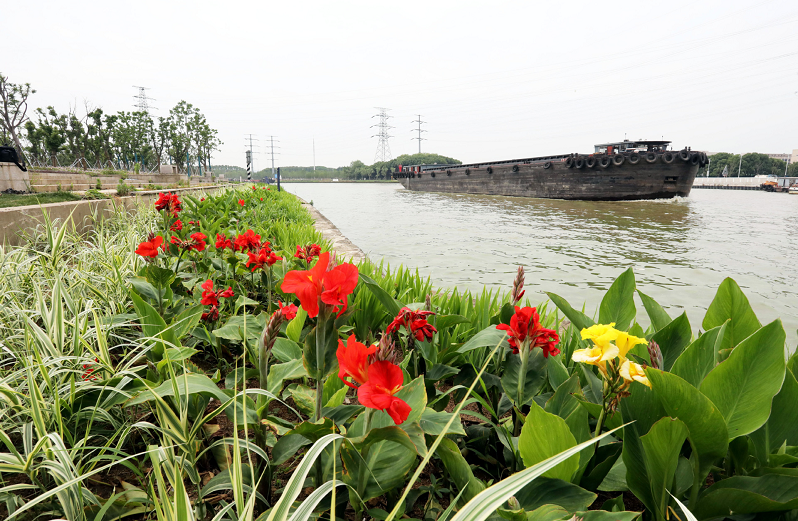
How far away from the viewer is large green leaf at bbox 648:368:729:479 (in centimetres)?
71

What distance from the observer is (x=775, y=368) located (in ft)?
2.56

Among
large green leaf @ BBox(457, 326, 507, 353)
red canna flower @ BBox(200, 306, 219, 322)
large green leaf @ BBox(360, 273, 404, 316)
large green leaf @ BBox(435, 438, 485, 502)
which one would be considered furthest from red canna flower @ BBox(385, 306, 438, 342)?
red canna flower @ BBox(200, 306, 219, 322)

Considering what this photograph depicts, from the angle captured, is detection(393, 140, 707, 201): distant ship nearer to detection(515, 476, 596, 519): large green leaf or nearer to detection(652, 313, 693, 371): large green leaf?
detection(652, 313, 693, 371): large green leaf

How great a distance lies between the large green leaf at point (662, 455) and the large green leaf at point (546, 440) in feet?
0.45

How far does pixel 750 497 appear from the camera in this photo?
0.71 metres

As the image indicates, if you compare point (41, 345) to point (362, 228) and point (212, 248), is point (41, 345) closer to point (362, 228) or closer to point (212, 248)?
point (212, 248)

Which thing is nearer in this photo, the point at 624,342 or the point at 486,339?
the point at 624,342

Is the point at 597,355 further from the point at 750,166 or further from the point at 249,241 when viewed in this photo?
the point at 750,166

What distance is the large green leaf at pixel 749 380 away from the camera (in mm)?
778

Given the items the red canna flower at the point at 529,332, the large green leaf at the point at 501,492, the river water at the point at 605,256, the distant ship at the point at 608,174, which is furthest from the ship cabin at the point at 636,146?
the large green leaf at the point at 501,492

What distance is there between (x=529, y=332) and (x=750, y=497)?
1.72 ft

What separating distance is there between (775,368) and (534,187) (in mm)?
26192

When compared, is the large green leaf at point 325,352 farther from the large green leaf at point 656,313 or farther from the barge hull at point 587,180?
the barge hull at point 587,180

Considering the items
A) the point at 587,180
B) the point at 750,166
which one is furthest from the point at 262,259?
the point at 750,166
